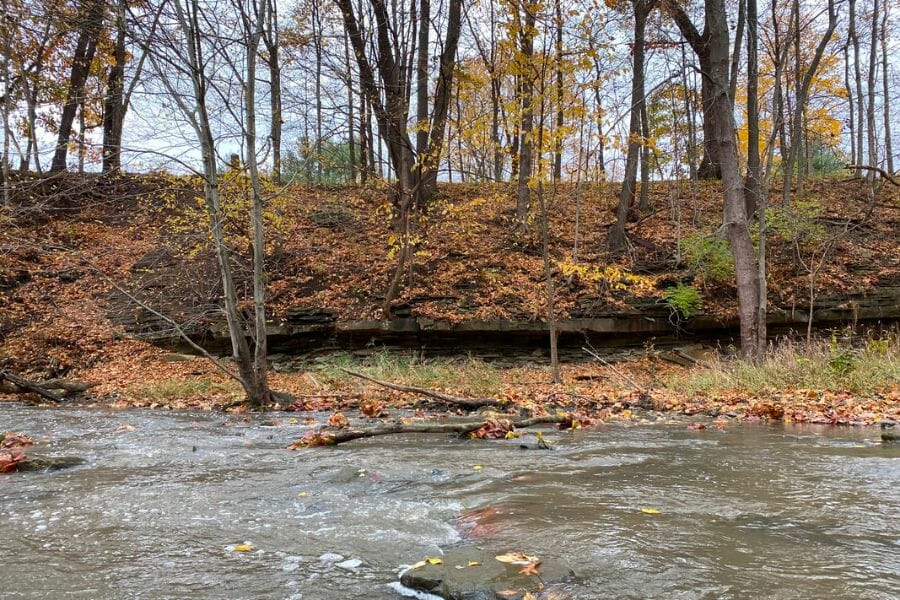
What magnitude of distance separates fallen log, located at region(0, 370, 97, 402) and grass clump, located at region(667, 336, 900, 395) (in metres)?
11.4

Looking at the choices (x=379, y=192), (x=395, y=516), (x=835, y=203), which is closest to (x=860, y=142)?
(x=835, y=203)

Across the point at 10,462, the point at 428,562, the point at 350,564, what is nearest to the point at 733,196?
the point at 428,562

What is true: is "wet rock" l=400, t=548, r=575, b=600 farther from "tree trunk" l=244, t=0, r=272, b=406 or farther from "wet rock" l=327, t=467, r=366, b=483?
"tree trunk" l=244, t=0, r=272, b=406

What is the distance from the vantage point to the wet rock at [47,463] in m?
4.32

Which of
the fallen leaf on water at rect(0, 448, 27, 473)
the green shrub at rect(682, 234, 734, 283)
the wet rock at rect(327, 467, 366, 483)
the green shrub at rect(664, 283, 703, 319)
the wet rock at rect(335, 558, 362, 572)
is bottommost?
the wet rock at rect(327, 467, 366, 483)

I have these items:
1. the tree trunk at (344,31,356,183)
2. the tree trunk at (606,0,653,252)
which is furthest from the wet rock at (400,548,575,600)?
the tree trunk at (606,0,653,252)

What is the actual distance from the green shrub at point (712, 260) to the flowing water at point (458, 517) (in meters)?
10.3

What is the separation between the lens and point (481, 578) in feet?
6.73

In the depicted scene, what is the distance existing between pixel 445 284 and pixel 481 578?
542 inches

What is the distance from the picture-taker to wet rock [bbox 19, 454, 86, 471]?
14.2 ft

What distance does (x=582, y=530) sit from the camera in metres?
2.64

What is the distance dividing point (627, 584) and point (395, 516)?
4.72 feet

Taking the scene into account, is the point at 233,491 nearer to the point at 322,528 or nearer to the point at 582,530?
the point at 322,528

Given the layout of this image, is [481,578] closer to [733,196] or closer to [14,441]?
[14,441]
